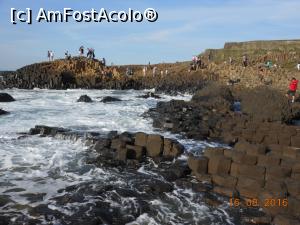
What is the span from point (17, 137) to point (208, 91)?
1587 centimetres

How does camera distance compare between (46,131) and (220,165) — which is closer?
(220,165)

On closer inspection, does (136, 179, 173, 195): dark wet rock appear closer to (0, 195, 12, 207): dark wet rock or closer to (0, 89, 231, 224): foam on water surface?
(0, 89, 231, 224): foam on water surface

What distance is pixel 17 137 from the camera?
559 inches

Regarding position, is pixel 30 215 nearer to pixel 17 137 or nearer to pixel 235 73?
pixel 17 137

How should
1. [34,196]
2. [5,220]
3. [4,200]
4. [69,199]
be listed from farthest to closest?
[34,196] → [69,199] → [4,200] → [5,220]

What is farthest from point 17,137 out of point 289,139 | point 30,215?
point 289,139

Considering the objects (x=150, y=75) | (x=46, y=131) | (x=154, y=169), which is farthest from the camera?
(x=150, y=75)

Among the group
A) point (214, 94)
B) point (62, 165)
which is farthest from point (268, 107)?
point (62, 165)

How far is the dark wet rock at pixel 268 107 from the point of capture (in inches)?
719

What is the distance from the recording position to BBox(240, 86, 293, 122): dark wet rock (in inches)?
719

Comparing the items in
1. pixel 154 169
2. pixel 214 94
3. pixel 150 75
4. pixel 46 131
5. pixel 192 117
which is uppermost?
pixel 150 75

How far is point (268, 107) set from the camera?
18797mm

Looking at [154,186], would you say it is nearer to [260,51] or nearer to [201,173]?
[201,173]

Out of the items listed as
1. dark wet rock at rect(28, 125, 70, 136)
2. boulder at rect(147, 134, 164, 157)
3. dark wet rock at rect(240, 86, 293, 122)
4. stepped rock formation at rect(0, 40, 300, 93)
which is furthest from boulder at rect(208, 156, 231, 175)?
stepped rock formation at rect(0, 40, 300, 93)
